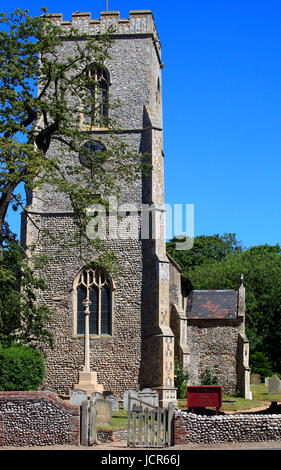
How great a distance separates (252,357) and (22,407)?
1168 inches

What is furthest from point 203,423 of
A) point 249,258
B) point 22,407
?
point 249,258

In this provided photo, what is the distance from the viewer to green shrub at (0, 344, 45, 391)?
23.6 m

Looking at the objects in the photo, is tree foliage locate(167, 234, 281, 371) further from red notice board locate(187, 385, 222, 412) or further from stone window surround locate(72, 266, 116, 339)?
red notice board locate(187, 385, 222, 412)

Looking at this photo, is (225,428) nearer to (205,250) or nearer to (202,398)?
(202,398)

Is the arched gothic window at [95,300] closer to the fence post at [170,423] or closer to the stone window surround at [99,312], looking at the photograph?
the stone window surround at [99,312]

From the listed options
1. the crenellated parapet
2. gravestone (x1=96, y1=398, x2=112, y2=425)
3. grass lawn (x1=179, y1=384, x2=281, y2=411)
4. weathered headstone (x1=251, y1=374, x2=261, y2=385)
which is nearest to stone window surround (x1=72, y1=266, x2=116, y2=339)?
grass lawn (x1=179, y1=384, x2=281, y2=411)

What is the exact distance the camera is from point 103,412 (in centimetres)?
1814

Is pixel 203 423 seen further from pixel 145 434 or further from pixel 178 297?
pixel 178 297

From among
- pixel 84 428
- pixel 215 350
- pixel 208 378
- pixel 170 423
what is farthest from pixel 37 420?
pixel 215 350

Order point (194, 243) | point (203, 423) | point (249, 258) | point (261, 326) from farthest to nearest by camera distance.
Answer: point (194, 243), point (249, 258), point (261, 326), point (203, 423)

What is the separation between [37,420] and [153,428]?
106 inches

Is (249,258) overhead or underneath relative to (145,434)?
overhead
